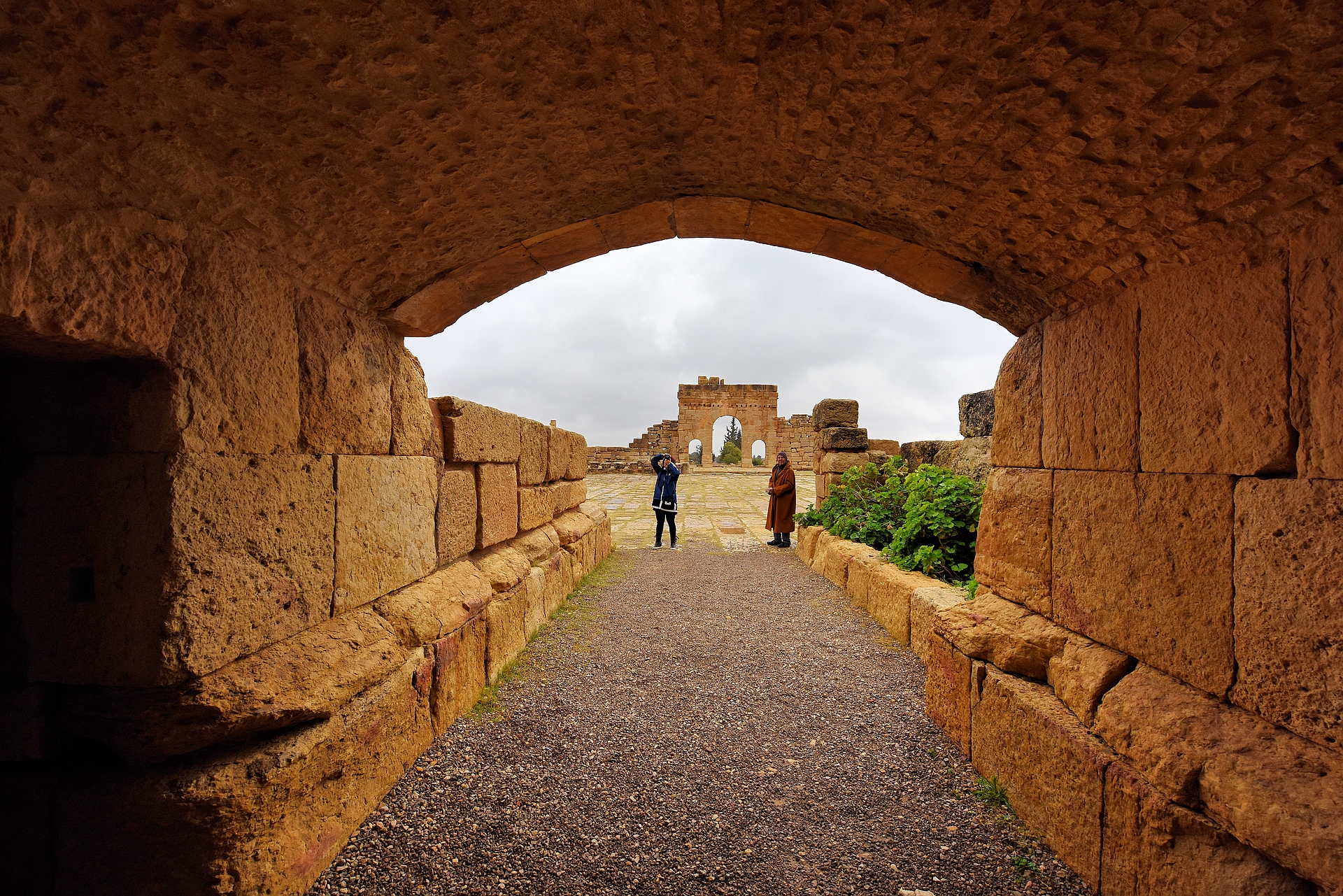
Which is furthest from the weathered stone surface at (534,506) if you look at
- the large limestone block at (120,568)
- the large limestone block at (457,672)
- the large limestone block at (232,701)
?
the large limestone block at (120,568)

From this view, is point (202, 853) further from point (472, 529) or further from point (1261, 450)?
point (1261, 450)

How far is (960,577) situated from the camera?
14.5 feet

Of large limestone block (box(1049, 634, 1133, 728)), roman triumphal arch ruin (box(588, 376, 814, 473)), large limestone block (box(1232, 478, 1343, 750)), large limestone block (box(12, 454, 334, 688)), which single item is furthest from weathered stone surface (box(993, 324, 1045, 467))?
roman triumphal arch ruin (box(588, 376, 814, 473))

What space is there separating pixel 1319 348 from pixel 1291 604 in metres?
0.62

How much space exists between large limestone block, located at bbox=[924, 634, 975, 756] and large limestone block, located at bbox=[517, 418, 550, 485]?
302cm

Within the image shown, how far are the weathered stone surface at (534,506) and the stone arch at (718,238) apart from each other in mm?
1845

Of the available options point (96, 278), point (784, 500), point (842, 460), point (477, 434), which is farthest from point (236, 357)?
point (842, 460)

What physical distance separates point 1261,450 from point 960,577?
123 inches

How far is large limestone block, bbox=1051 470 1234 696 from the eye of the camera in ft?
5.39

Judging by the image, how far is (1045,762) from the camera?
80.5 inches

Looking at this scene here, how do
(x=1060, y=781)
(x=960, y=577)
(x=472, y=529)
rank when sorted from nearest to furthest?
(x=1060, y=781)
(x=472, y=529)
(x=960, y=577)

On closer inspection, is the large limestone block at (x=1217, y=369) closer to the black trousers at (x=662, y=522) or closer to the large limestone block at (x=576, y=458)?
the large limestone block at (x=576, y=458)

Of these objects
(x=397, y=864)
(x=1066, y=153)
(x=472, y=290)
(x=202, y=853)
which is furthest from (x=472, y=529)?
(x=1066, y=153)

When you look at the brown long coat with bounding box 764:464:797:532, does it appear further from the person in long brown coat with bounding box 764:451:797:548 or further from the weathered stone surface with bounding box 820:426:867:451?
the weathered stone surface with bounding box 820:426:867:451
